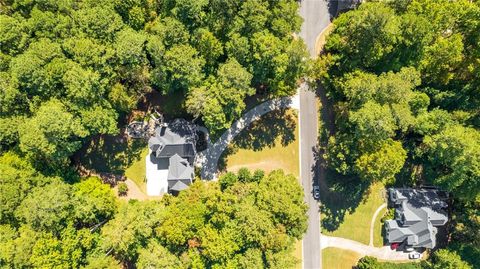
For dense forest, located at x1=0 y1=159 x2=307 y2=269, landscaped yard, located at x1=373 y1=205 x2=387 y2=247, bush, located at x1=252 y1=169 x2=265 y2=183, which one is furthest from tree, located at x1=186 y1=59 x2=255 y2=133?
landscaped yard, located at x1=373 y1=205 x2=387 y2=247

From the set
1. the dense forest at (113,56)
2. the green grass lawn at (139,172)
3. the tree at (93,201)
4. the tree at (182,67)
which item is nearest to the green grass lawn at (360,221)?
the dense forest at (113,56)

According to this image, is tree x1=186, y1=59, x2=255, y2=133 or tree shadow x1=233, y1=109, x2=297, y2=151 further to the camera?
tree shadow x1=233, y1=109, x2=297, y2=151

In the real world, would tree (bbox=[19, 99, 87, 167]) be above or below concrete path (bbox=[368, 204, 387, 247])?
above

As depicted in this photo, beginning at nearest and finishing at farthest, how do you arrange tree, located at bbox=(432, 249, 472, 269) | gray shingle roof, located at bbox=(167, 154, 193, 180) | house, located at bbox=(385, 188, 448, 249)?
tree, located at bbox=(432, 249, 472, 269)
gray shingle roof, located at bbox=(167, 154, 193, 180)
house, located at bbox=(385, 188, 448, 249)

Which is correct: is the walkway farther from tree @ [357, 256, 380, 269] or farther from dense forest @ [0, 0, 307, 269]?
tree @ [357, 256, 380, 269]

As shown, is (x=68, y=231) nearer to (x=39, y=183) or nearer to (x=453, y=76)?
(x=39, y=183)

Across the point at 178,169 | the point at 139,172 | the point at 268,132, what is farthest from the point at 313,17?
the point at 139,172

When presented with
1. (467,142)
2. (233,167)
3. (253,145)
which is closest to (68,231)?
(233,167)
